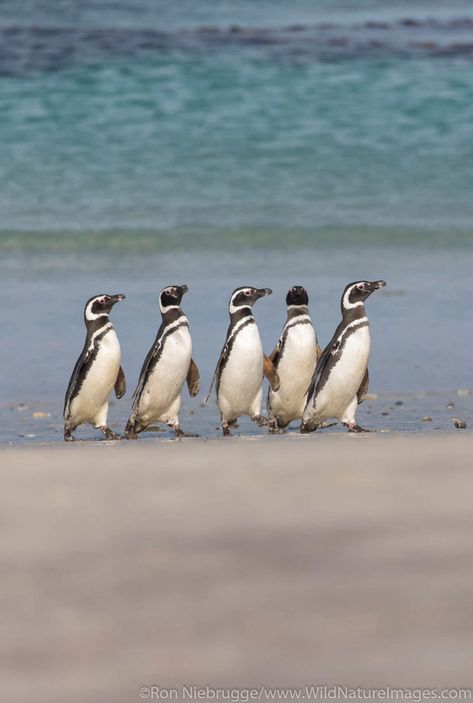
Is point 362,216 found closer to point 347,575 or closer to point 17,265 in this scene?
point 17,265

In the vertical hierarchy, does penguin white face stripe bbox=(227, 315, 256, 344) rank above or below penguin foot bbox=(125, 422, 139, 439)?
above

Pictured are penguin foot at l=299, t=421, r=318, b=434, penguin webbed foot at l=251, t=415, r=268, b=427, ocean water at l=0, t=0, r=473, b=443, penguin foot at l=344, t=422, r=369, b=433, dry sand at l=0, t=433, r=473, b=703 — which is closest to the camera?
dry sand at l=0, t=433, r=473, b=703

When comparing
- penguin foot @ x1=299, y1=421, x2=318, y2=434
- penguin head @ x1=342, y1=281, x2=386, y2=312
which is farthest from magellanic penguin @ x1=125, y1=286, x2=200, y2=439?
penguin head @ x1=342, y1=281, x2=386, y2=312

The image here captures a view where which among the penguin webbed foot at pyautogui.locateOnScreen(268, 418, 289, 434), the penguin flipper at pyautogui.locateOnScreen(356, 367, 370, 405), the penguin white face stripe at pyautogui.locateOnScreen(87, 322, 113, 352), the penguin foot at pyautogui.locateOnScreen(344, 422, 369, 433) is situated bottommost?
the penguin webbed foot at pyautogui.locateOnScreen(268, 418, 289, 434)

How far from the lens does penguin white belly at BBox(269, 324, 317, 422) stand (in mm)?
6430

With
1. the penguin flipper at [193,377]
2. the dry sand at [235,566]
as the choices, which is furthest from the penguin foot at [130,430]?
the dry sand at [235,566]

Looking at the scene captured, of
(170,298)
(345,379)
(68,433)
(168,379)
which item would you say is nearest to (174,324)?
(170,298)

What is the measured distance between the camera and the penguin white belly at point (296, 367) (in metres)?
6.43

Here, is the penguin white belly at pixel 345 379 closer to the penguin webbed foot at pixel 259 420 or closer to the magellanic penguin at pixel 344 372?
the magellanic penguin at pixel 344 372

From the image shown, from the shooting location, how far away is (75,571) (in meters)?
3.92

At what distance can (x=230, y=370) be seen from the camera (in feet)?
20.6

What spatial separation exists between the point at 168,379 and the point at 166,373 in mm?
23

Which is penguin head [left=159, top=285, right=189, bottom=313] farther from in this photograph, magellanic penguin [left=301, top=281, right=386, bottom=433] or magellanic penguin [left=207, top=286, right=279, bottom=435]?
magellanic penguin [left=301, top=281, right=386, bottom=433]

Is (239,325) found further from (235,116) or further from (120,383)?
(235,116)
